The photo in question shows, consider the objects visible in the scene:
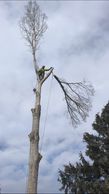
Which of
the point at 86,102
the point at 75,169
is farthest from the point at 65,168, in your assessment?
the point at 86,102

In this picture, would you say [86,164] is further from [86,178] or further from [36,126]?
[36,126]

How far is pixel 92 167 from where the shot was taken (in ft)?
112

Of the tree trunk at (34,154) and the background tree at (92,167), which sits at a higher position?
the background tree at (92,167)

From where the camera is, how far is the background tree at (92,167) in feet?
107

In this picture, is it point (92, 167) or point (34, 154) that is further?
point (92, 167)

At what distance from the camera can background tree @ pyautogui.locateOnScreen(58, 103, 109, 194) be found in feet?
107

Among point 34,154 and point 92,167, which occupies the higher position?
point 92,167

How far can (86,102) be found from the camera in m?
18.2

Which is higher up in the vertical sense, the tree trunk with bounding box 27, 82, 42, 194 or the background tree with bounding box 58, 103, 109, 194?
the background tree with bounding box 58, 103, 109, 194

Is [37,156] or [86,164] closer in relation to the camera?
[37,156]

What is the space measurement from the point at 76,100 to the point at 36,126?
290 cm

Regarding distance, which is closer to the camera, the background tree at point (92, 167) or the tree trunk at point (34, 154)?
the tree trunk at point (34, 154)

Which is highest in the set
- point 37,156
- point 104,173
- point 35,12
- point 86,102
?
point 104,173

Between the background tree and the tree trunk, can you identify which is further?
the background tree
